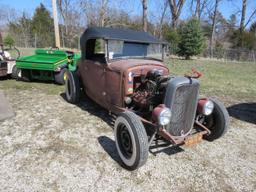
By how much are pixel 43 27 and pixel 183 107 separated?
30331 mm

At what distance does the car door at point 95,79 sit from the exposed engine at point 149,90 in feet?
2.33

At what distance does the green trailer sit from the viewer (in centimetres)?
648

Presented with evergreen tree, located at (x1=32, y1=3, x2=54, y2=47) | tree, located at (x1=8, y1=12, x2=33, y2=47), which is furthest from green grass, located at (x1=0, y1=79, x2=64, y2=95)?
tree, located at (x1=8, y1=12, x2=33, y2=47)

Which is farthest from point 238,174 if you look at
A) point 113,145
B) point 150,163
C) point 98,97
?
point 98,97

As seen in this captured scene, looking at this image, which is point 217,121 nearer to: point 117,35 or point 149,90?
point 149,90

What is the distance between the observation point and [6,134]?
3.56m

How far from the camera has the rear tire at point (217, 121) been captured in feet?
10.2

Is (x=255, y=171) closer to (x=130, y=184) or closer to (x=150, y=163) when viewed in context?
(x=150, y=163)

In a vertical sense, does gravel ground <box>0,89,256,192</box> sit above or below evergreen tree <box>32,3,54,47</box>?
below

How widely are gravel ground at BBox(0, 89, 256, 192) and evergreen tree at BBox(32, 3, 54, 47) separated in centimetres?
2390

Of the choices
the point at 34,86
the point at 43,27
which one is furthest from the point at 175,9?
the point at 34,86

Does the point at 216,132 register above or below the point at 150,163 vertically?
above

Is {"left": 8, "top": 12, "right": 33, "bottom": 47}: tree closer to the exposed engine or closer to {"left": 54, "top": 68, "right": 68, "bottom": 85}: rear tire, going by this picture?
{"left": 54, "top": 68, "right": 68, "bottom": 85}: rear tire

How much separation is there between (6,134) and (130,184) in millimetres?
2390
